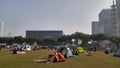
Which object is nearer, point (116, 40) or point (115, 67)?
point (115, 67)

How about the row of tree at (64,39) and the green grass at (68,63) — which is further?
the row of tree at (64,39)

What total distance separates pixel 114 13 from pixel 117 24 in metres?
9.37

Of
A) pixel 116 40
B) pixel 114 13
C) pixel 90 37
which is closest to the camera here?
pixel 116 40

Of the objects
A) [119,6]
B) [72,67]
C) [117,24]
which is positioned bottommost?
[72,67]

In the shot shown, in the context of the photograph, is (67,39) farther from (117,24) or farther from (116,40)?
(117,24)

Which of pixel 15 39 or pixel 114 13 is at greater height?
pixel 114 13

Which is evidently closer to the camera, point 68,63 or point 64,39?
point 68,63

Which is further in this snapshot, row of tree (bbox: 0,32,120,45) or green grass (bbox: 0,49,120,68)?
row of tree (bbox: 0,32,120,45)

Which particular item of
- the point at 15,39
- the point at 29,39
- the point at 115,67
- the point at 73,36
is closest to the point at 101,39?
the point at 73,36

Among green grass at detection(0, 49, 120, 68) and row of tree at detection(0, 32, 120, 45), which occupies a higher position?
row of tree at detection(0, 32, 120, 45)

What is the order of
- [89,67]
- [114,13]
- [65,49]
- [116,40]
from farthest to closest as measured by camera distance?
[114,13]
[116,40]
[65,49]
[89,67]

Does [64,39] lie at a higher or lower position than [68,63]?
higher

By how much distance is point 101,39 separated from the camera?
11981 cm

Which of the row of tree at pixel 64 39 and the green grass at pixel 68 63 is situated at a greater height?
the row of tree at pixel 64 39
